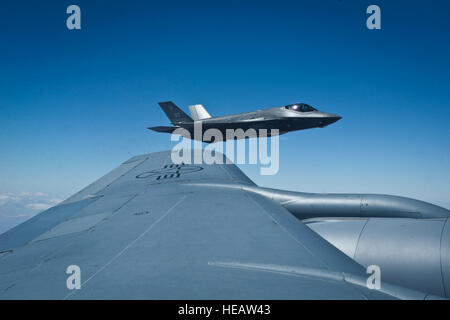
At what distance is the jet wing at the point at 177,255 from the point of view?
6.73ft

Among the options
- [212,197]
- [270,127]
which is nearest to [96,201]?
[212,197]

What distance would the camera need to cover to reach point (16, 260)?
3131mm

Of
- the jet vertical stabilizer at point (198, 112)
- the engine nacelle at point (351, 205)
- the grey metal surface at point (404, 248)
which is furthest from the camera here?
the jet vertical stabilizer at point (198, 112)

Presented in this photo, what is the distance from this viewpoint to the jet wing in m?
2.05

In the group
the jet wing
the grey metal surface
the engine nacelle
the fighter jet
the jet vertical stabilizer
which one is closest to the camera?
the jet wing

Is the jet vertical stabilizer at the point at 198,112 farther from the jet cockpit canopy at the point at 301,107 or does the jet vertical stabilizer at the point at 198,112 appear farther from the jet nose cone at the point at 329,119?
the jet nose cone at the point at 329,119

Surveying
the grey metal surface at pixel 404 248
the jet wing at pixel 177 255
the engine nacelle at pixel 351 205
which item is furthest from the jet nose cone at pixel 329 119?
the jet wing at pixel 177 255

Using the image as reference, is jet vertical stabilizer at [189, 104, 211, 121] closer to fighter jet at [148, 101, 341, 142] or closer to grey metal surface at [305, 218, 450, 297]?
fighter jet at [148, 101, 341, 142]

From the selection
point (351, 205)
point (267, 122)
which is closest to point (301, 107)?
point (267, 122)

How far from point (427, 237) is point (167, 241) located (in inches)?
151

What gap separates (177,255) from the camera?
2695mm

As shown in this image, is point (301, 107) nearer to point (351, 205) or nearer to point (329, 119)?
point (329, 119)

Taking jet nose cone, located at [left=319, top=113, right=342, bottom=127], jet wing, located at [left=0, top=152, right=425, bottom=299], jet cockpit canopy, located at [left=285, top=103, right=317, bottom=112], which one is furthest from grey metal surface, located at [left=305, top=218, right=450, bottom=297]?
jet cockpit canopy, located at [left=285, top=103, right=317, bottom=112]
